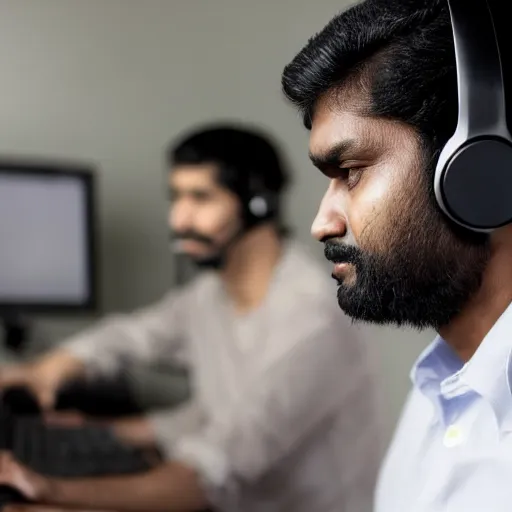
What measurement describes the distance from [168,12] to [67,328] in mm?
708

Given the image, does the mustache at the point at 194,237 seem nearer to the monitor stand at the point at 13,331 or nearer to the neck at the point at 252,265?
the neck at the point at 252,265

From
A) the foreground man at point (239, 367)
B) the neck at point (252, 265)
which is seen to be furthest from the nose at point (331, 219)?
the neck at point (252, 265)

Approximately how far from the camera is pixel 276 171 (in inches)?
56.0

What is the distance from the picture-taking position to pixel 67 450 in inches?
44.3

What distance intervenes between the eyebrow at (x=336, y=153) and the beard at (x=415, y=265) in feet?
0.15

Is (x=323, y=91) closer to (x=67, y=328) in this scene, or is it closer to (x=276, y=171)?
(x=276, y=171)

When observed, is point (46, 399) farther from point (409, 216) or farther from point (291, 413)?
point (409, 216)

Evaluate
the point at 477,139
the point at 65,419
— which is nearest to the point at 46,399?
the point at 65,419

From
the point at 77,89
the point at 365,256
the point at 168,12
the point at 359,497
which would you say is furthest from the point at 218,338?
the point at 365,256

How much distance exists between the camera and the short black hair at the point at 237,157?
1.39 meters

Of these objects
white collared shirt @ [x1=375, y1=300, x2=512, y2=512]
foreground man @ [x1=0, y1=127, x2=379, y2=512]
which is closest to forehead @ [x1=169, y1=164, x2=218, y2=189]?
foreground man @ [x1=0, y1=127, x2=379, y2=512]

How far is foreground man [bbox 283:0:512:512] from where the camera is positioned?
1.63 ft

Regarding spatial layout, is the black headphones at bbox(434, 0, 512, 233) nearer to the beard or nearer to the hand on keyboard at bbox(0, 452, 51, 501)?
the beard

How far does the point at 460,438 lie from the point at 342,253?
0.14 meters
